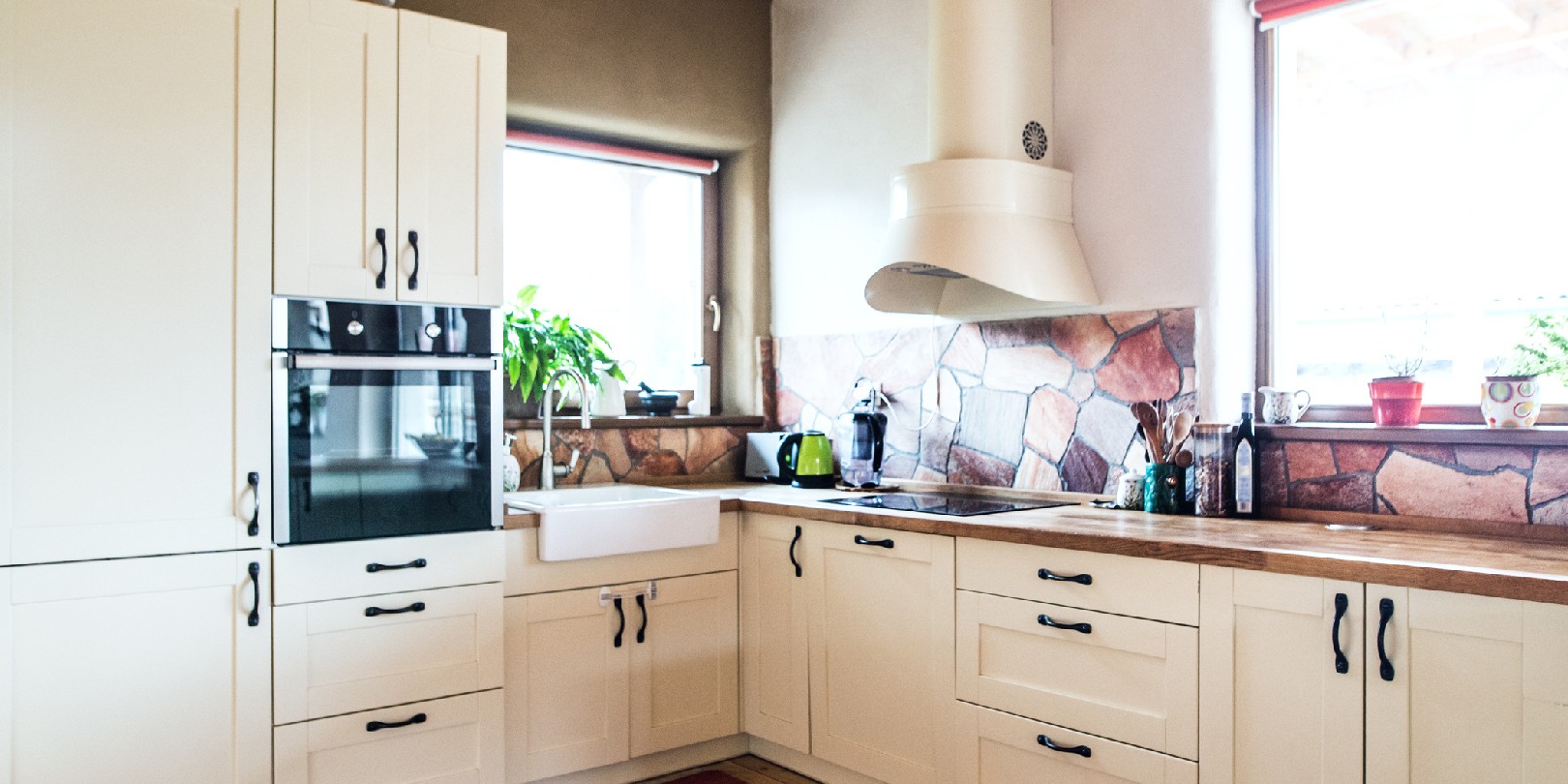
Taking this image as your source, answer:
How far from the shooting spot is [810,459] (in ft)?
11.9

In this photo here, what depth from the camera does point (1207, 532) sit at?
2.35m

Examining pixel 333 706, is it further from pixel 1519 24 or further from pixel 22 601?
pixel 1519 24

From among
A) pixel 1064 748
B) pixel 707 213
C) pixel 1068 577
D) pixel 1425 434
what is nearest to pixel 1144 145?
pixel 1425 434

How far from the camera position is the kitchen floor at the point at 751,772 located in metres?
3.16

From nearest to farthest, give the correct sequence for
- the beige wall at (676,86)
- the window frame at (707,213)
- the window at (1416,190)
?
the window at (1416,190)
the beige wall at (676,86)
the window frame at (707,213)

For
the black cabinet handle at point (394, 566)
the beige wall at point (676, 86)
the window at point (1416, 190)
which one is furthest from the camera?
the beige wall at point (676, 86)

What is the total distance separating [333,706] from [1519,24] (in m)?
3.13

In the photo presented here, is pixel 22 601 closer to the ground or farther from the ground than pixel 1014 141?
closer to the ground

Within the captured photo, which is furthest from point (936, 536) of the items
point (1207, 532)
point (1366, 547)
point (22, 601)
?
point (22, 601)

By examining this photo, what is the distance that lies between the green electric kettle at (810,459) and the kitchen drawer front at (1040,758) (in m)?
1.15

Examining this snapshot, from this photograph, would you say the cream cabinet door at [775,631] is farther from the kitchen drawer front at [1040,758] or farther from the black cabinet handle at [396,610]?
the black cabinet handle at [396,610]

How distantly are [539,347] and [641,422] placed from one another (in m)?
0.45

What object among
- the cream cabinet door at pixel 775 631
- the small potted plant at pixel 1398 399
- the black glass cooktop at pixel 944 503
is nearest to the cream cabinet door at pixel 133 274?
the cream cabinet door at pixel 775 631

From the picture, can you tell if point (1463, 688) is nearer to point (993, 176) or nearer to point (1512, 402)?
point (1512, 402)
